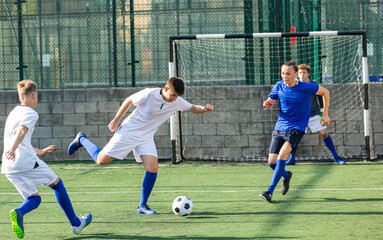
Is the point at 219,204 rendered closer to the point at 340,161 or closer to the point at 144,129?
the point at 144,129

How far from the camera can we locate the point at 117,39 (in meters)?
12.3

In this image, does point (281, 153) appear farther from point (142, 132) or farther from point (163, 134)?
point (163, 134)

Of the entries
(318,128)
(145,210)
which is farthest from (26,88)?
(318,128)

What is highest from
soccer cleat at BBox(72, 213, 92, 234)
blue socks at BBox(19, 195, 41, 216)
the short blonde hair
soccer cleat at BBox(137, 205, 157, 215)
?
the short blonde hair

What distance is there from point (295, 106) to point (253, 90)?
456 cm

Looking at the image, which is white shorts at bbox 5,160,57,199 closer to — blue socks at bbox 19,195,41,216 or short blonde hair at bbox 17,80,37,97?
blue socks at bbox 19,195,41,216

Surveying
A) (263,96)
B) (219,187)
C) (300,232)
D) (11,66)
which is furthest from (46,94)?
(300,232)

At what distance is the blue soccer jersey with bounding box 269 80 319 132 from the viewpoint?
736cm

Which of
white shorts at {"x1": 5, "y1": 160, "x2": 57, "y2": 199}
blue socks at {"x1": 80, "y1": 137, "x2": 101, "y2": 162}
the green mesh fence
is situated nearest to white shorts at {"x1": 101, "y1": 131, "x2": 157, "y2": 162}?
blue socks at {"x1": 80, "y1": 137, "x2": 101, "y2": 162}

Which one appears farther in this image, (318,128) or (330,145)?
(330,145)

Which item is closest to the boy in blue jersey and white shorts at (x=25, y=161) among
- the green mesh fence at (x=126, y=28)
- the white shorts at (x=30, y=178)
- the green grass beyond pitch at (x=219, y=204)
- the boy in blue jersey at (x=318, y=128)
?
the white shorts at (x=30, y=178)

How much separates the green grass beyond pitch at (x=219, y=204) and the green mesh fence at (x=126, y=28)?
233cm

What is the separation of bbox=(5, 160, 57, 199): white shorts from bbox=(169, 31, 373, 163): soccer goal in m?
6.34

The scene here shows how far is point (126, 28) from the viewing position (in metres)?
12.3
